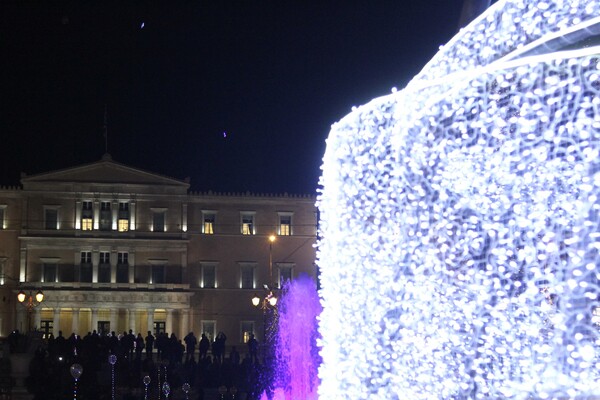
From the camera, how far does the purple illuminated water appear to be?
867 inches

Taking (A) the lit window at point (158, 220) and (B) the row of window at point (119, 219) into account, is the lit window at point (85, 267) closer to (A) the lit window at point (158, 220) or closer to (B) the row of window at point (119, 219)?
(B) the row of window at point (119, 219)

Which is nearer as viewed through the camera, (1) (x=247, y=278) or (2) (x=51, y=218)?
(2) (x=51, y=218)

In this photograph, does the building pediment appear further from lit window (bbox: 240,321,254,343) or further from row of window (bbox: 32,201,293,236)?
lit window (bbox: 240,321,254,343)

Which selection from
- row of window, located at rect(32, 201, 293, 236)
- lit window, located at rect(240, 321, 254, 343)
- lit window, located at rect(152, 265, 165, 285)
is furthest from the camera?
row of window, located at rect(32, 201, 293, 236)

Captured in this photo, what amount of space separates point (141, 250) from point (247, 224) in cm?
595

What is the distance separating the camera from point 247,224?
52.5m

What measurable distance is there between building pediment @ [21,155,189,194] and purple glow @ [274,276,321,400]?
1730cm

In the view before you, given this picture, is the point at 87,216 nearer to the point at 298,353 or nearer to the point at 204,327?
the point at 204,327

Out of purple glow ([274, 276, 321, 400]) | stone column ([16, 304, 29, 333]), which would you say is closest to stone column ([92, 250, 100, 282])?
stone column ([16, 304, 29, 333])

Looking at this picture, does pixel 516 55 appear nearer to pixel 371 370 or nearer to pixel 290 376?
pixel 371 370

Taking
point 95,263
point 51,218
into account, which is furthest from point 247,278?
point 51,218

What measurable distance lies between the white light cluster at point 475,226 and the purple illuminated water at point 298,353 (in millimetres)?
12654

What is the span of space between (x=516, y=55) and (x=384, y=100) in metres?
1.24

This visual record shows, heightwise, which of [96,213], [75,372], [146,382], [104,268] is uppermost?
[96,213]
